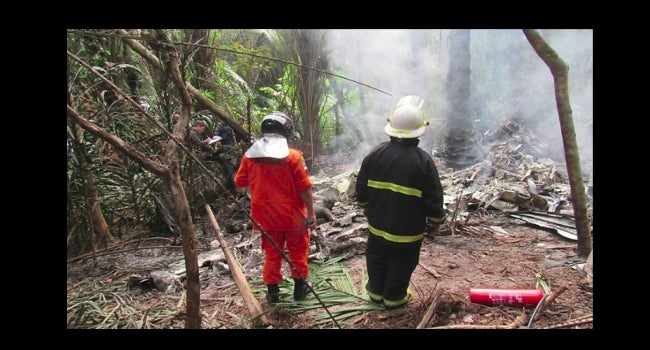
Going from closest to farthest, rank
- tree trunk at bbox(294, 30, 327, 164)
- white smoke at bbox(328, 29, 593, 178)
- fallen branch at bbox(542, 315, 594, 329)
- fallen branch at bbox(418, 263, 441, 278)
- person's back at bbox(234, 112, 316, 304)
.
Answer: fallen branch at bbox(542, 315, 594, 329) → person's back at bbox(234, 112, 316, 304) → fallen branch at bbox(418, 263, 441, 278) → tree trunk at bbox(294, 30, 327, 164) → white smoke at bbox(328, 29, 593, 178)

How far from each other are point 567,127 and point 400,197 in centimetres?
180

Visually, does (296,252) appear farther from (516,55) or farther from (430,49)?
(516,55)

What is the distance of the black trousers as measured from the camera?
8.79 feet

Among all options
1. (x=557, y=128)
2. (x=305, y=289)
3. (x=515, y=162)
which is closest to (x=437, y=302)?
(x=305, y=289)

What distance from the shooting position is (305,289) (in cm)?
304

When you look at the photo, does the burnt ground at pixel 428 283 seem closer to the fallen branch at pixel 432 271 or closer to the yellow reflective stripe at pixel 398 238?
the fallen branch at pixel 432 271

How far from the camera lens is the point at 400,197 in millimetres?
2568

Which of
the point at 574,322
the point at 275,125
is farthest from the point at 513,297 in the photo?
the point at 275,125

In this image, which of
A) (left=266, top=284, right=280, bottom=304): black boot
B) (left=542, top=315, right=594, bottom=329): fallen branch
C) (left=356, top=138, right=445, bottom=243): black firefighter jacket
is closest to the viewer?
(left=542, top=315, right=594, bottom=329): fallen branch

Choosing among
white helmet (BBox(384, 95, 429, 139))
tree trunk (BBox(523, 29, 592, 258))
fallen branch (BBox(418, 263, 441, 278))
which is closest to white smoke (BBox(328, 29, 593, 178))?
tree trunk (BBox(523, 29, 592, 258))

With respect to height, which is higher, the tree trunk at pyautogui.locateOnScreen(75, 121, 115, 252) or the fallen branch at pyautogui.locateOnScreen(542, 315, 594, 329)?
the tree trunk at pyautogui.locateOnScreen(75, 121, 115, 252)

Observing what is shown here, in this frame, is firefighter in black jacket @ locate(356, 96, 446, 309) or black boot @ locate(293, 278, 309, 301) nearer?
firefighter in black jacket @ locate(356, 96, 446, 309)

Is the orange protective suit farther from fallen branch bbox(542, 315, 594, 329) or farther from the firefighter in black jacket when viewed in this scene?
fallen branch bbox(542, 315, 594, 329)

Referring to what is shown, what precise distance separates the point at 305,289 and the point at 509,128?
321 inches
